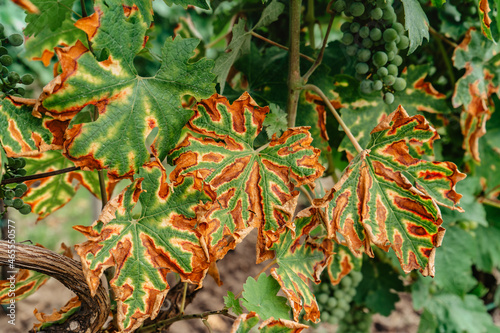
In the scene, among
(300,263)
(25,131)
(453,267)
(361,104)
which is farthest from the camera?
(453,267)

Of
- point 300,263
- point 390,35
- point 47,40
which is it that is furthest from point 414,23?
point 47,40

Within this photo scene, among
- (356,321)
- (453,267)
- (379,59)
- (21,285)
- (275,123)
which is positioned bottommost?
(356,321)

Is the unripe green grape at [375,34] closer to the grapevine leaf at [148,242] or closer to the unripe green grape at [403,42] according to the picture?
the unripe green grape at [403,42]

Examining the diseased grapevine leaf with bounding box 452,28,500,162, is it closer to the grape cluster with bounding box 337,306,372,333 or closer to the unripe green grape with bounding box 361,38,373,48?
the unripe green grape with bounding box 361,38,373,48

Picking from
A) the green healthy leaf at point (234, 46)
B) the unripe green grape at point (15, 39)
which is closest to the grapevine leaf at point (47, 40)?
the unripe green grape at point (15, 39)

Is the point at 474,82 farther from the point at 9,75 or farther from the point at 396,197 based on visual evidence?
the point at 9,75

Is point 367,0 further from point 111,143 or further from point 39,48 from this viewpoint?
point 39,48

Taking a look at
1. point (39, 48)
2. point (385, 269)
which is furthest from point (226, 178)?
point (385, 269)
